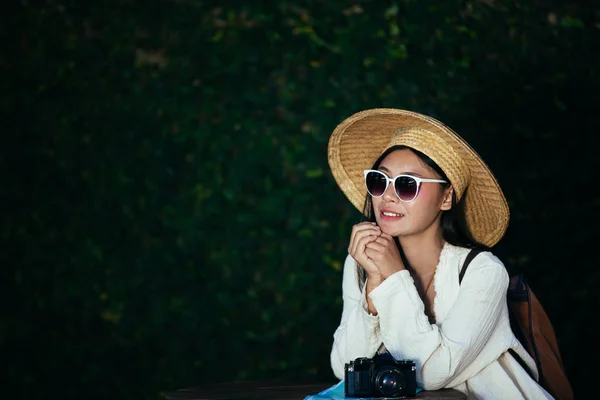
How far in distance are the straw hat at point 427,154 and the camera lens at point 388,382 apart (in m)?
0.81

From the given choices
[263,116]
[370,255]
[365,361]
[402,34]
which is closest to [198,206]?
[263,116]

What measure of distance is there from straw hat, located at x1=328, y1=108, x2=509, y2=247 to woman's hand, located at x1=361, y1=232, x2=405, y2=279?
331mm

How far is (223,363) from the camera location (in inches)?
172

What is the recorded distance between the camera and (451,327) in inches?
107

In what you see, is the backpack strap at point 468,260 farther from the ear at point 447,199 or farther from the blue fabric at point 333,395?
the blue fabric at point 333,395

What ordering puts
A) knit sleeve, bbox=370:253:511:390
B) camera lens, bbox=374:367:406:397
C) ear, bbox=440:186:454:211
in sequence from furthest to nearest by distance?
ear, bbox=440:186:454:211 < knit sleeve, bbox=370:253:511:390 < camera lens, bbox=374:367:406:397

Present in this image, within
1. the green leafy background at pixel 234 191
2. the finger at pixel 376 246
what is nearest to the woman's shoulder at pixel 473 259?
the finger at pixel 376 246

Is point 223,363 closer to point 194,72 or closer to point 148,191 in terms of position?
point 148,191

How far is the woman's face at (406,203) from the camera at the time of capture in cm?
297

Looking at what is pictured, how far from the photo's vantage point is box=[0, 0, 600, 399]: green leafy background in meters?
4.35

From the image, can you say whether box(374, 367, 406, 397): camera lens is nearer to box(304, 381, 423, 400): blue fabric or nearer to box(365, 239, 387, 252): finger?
box(304, 381, 423, 400): blue fabric

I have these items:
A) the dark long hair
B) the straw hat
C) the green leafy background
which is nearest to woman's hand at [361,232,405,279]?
the dark long hair

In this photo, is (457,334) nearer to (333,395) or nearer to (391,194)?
(333,395)

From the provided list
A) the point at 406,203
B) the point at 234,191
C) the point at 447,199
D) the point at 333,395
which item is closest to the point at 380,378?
the point at 333,395
